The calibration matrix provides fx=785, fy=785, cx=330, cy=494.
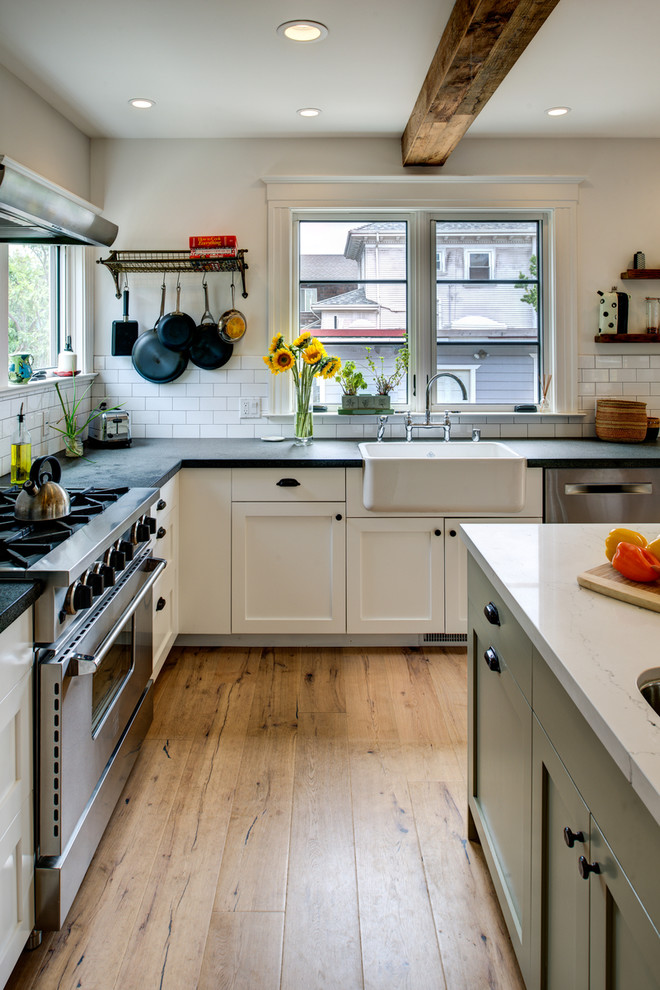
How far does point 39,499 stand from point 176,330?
2.15 m

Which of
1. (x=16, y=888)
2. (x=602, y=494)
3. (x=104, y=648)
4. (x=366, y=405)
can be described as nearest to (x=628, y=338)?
(x=602, y=494)

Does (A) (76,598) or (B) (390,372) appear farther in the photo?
(B) (390,372)

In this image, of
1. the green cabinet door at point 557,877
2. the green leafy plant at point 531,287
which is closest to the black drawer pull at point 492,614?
the green cabinet door at point 557,877

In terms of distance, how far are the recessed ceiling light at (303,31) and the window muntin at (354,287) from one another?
1.36 metres

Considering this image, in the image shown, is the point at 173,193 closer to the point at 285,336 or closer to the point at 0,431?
the point at 285,336

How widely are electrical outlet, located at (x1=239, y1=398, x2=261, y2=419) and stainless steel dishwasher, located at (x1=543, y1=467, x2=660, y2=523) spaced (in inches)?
61.4

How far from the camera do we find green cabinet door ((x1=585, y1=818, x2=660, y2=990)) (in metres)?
0.88

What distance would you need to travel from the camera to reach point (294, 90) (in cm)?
338

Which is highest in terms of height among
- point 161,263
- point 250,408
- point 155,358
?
point 161,263

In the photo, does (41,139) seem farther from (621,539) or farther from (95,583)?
(621,539)

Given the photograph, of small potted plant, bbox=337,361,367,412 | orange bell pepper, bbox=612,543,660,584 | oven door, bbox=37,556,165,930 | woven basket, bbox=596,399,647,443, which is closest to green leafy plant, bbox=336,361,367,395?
small potted plant, bbox=337,361,367,412

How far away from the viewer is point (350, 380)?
4.13m

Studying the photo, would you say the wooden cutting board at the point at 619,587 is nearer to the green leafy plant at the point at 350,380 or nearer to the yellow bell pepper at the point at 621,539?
the yellow bell pepper at the point at 621,539

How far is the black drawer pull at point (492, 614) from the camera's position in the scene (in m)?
1.73
